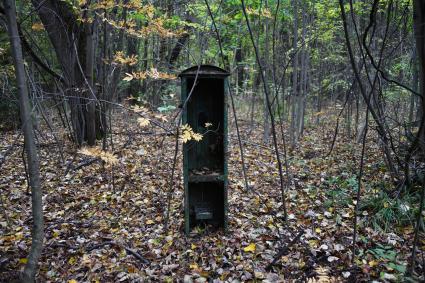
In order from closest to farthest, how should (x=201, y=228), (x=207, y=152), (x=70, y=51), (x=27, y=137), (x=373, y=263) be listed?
(x=27, y=137) → (x=373, y=263) → (x=201, y=228) → (x=207, y=152) → (x=70, y=51)

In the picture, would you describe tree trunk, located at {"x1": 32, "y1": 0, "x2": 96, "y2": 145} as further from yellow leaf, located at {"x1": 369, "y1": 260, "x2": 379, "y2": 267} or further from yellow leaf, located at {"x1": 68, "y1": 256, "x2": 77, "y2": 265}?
yellow leaf, located at {"x1": 369, "y1": 260, "x2": 379, "y2": 267}

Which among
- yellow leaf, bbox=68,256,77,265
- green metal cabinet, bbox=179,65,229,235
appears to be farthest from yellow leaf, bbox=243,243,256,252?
yellow leaf, bbox=68,256,77,265

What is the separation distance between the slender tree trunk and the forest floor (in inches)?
22.2

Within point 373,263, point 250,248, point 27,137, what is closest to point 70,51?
point 27,137

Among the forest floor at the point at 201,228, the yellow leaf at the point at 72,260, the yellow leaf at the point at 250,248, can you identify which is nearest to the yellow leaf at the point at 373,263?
the forest floor at the point at 201,228

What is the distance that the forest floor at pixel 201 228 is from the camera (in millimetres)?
3256

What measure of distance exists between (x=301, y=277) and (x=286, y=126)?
29.4 ft

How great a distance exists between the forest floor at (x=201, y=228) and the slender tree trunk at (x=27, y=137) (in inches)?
22.2

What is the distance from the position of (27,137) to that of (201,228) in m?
2.43

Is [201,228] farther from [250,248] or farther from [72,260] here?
[72,260]

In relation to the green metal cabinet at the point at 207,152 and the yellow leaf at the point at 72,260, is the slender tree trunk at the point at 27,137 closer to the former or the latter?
the yellow leaf at the point at 72,260

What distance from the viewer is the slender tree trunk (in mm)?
2498

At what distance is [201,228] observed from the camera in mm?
4238

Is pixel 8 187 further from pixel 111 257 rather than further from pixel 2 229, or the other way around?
pixel 111 257
